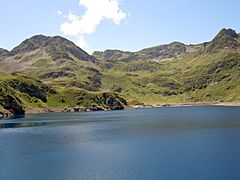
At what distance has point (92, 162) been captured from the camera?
95.1m

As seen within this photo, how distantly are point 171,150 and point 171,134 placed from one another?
4414cm

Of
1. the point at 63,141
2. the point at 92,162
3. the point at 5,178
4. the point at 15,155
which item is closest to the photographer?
the point at 5,178

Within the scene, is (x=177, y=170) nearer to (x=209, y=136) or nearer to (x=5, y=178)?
(x=5, y=178)

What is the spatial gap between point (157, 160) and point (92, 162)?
18.5 metres

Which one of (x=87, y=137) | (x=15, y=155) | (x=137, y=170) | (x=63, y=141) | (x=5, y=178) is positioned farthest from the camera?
(x=87, y=137)

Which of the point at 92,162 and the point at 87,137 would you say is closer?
the point at 92,162

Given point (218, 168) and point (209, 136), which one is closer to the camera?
point (218, 168)

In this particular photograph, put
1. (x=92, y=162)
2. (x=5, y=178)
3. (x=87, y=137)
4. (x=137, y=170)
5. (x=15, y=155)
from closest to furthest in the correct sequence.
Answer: (x=5, y=178) → (x=137, y=170) → (x=92, y=162) → (x=15, y=155) → (x=87, y=137)

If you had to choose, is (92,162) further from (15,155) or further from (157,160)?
(15,155)

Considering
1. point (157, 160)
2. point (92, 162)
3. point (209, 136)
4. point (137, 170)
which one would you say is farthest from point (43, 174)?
point (209, 136)

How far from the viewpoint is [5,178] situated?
258 feet

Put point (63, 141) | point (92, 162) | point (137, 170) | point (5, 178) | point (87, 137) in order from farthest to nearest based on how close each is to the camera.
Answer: point (87, 137) < point (63, 141) < point (92, 162) < point (137, 170) < point (5, 178)

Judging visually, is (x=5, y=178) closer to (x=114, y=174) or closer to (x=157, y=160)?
(x=114, y=174)

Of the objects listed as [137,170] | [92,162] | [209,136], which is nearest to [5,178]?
[92,162]
